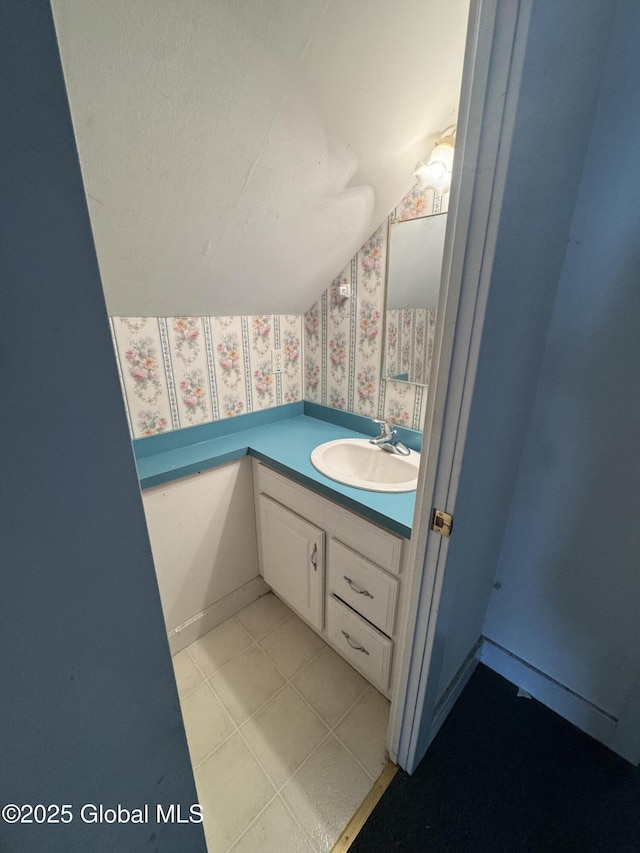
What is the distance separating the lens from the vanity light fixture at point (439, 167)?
3.44ft

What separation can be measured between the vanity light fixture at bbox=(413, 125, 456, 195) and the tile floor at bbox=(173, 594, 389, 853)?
1779mm

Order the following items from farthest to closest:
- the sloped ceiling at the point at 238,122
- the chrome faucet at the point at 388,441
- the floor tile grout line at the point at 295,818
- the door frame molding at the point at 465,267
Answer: the chrome faucet at the point at 388,441
the floor tile grout line at the point at 295,818
the sloped ceiling at the point at 238,122
the door frame molding at the point at 465,267

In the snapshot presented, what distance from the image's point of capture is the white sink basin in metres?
1.32

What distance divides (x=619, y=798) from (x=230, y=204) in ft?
6.75

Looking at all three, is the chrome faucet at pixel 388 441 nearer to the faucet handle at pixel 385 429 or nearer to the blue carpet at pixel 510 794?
the faucet handle at pixel 385 429

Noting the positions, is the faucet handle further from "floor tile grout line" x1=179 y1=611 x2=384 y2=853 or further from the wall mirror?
"floor tile grout line" x1=179 y1=611 x2=384 y2=853

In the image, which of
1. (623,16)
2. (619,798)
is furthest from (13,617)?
(619,798)

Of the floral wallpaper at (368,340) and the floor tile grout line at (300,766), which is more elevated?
the floral wallpaper at (368,340)

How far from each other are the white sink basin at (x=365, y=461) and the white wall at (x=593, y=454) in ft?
1.26

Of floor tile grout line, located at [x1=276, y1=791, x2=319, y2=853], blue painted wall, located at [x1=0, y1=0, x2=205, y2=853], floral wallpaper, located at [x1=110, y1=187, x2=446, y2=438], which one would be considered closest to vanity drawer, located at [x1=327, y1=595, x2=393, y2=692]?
floor tile grout line, located at [x1=276, y1=791, x2=319, y2=853]

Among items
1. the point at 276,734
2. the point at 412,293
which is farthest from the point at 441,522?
the point at 276,734

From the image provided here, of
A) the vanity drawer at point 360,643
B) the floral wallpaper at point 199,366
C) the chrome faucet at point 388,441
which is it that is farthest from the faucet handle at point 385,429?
the vanity drawer at point 360,643

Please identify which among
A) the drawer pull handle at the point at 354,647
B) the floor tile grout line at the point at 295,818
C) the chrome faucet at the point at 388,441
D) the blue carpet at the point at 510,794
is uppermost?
the chrome faucet at the point at 388,441

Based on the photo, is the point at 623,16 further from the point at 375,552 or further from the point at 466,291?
the point at 375,552
